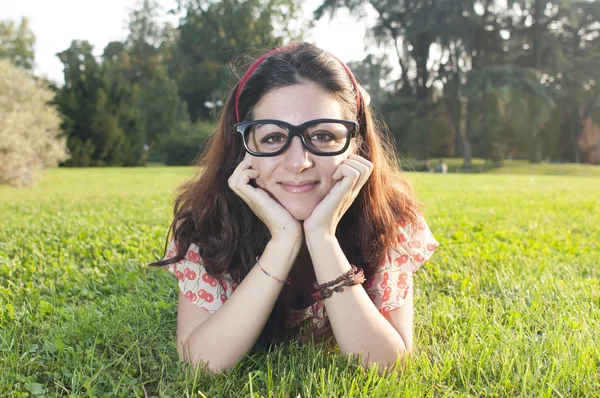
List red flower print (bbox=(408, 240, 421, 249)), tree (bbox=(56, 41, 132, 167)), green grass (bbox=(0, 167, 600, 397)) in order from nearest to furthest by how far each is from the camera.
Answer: green grass (bbox=(0, 167, 600, 397)) → red flower print (bbox=(408, 240, 421, 249)) → tree (bbox=(56, 41, 132, 167))

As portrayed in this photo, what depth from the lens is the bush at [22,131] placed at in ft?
47.1

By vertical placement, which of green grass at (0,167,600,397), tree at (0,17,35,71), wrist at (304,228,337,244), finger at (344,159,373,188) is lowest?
green grass at (0,167,600,397)

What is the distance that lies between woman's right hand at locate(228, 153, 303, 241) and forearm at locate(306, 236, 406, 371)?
0.11 metres

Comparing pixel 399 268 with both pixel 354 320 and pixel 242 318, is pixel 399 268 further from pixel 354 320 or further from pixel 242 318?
pixel 242 318

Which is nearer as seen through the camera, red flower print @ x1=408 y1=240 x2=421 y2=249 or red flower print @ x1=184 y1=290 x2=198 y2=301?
red flower print @ x1=184 y1=290 x2=198 y2=301

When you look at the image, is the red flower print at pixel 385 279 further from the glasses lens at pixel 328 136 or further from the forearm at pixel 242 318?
the glasses lens at pixel 328 136


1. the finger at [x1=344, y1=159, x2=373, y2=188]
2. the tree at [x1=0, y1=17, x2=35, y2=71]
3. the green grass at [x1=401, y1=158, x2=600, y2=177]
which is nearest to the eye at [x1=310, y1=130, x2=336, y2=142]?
the finger at [x1=344, y1=159, x2=373, y2=188]

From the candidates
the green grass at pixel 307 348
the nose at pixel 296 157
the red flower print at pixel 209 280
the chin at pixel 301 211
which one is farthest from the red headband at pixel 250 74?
the green grass at pixel 307 348

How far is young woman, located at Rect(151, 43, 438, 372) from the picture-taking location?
6.72 ft

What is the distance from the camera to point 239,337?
203 centimetres

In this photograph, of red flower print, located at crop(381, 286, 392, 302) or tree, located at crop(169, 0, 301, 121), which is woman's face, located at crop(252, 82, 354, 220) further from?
tree, located at crop(169, 0, 301, 121)

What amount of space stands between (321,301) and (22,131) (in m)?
17.3

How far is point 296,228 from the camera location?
211 centimetres

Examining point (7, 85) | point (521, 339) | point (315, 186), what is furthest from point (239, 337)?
point (7, 85)
